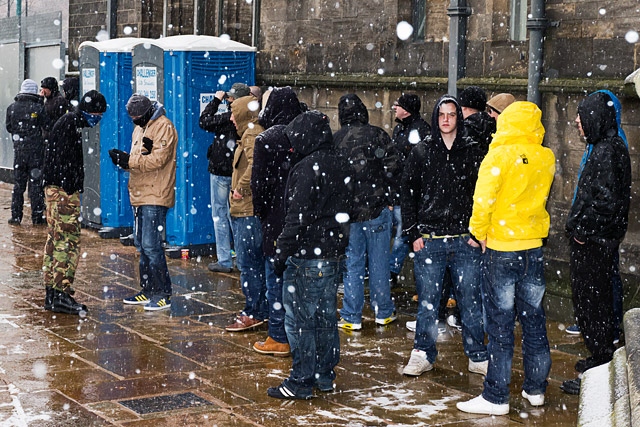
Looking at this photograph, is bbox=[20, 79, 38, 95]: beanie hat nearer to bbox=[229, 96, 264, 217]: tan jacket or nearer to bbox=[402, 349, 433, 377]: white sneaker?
bbox=[229, 96, 264, 217]: tan jacket

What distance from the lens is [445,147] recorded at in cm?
760

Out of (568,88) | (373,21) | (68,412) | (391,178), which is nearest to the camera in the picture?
(68,412)

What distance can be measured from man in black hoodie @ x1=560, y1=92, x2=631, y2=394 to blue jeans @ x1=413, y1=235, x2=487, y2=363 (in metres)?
0.70

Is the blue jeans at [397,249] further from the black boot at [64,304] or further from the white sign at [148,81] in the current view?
the white sign at [148,81]

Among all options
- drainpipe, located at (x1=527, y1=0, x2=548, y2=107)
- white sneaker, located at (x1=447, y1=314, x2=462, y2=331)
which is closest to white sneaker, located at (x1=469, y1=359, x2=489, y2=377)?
white sneaker, located at (x1=447, y1=314, x2=462, y2=331)

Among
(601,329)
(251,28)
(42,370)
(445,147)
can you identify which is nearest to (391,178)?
(445,147)

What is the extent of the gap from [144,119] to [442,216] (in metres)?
3.28

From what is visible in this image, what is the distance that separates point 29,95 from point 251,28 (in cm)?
329

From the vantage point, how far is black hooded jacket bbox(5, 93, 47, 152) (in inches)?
604

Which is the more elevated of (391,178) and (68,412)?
(391,178)

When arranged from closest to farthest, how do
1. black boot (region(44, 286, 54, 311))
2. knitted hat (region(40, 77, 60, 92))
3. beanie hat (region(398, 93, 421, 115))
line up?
black boot (region(44, 286, 54, 311)) < beanie hat (region(398, 93, 421, 115)) < knitted hat (region(40, 77, 60, 92))

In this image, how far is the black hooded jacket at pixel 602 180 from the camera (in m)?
7.36

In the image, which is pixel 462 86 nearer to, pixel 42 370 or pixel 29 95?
pixel 42 370

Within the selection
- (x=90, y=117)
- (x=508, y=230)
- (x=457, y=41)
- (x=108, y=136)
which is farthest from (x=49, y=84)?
(x=508, y=230)
